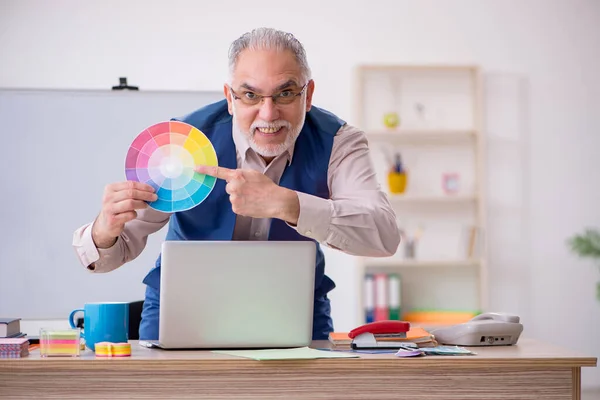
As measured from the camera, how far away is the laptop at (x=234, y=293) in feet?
5.28

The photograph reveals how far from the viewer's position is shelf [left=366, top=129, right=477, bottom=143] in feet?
16.0

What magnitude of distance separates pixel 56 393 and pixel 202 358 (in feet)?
0.95

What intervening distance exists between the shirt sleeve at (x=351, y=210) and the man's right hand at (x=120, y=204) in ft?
1.11

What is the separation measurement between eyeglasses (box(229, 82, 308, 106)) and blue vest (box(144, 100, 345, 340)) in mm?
188

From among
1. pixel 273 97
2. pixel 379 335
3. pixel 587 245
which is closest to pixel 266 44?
pixel 273 97

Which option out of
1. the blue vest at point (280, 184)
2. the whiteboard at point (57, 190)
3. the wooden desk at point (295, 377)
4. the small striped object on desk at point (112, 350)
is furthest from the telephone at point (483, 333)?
the whiteboard at point (57, 190)

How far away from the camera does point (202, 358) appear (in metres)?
1.53

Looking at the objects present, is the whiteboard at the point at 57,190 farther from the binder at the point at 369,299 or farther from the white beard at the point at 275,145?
the white beard at the point at 275,145

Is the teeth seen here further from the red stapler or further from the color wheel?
the red stapler

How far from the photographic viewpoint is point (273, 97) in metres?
1.96

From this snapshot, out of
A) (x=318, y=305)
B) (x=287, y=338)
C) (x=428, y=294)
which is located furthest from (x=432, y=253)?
(x=287, y=338)

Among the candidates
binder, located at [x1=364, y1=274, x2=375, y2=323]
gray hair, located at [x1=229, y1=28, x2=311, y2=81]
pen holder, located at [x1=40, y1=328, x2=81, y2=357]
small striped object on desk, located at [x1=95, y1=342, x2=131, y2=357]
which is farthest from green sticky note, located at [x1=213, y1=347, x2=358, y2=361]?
binder, located at [x1=364, y1=274, x2=375, y2=323]

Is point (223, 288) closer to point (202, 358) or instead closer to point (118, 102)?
point (202, 358)

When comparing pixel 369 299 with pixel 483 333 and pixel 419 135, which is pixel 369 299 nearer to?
pixel 419 135
